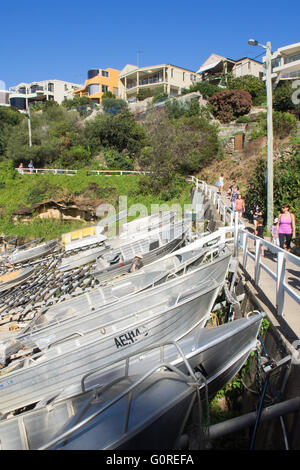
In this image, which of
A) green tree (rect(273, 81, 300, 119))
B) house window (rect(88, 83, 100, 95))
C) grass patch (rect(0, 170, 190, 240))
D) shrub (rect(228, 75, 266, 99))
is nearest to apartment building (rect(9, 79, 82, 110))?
house window (rect(88, 83, 100, 95))

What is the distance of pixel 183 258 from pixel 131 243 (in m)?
3.73

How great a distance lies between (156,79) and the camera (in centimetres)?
5441

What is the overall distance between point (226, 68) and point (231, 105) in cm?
1933

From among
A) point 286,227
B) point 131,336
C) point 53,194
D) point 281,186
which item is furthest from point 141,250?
point 53,194

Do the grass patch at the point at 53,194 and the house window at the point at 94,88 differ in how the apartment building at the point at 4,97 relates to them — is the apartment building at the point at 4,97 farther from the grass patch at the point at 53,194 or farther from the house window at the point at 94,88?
the grass patch at the point at 53,194

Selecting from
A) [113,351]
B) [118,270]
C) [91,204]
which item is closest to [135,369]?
[113,351]

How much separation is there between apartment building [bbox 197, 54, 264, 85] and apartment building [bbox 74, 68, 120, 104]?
783 inches

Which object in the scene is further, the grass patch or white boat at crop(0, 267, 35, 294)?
the grass patch

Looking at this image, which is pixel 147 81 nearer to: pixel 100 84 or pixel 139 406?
pixel 100 84

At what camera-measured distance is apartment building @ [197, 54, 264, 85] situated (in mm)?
47719

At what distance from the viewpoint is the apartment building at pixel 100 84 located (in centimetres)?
6175

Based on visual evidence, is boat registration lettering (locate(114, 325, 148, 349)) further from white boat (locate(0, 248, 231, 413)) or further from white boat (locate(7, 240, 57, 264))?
white boat (locate(7, 240, 57, 264))
